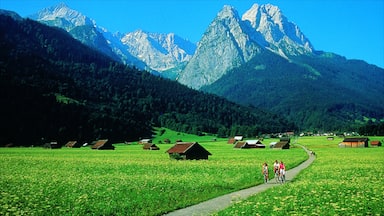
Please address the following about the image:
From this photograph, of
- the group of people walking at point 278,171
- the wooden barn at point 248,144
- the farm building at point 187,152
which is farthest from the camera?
the wooden barn at point 248,144

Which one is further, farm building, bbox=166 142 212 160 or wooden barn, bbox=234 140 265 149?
wooden barn, bbox=234 140 265 149

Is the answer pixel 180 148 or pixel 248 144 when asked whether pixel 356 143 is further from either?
pixel 180 148

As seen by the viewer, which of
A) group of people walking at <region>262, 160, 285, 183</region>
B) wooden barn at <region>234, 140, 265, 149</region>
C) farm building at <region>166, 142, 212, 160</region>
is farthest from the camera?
wooden barn at <region>234, 140, 265, 149</region>

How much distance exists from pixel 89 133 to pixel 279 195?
6531 inches

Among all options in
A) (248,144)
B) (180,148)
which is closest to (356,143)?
(248,144)

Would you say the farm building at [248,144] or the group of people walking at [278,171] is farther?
the farm building at [248,144]

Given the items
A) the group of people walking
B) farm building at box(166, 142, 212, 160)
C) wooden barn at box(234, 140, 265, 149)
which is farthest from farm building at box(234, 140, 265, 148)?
the group of people walking

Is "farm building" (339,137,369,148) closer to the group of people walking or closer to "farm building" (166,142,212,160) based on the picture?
"farm building" (166,142,212,160)

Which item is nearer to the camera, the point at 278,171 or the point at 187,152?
the point at 278,171

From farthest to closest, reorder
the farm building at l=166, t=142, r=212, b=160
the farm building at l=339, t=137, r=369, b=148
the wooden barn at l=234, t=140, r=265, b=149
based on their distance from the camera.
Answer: the wooden barn at l=234, t=140, r=265, b=149 < the farm building at l=339, t=137, r=369, b=148 < the farm building at l=166, t=142, r=212, b=160

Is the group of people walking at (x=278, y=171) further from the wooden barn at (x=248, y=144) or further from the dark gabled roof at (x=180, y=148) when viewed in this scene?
the wooden barn at (x=248, y=144)

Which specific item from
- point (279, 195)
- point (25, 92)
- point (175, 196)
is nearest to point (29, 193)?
point (175, 196)

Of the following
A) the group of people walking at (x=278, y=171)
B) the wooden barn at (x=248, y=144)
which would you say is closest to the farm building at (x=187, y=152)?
the group of people walking at (x=278, y=171)

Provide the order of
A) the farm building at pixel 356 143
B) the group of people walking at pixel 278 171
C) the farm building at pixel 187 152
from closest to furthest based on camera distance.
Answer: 1. the group of people walking at pixel 278 171
2. the farm building at pixel 187 152
3. the farm building at pixel 356 143
